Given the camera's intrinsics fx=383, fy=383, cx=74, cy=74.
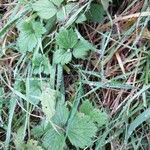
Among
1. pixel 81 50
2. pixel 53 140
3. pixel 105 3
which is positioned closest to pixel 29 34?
pixel 81 50

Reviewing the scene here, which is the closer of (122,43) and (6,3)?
(122,43)

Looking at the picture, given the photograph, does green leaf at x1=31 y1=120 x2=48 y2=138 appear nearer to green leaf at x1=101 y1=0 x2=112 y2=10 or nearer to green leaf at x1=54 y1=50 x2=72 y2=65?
green leaf at x1=54 y1=50 x2=72 y2=65

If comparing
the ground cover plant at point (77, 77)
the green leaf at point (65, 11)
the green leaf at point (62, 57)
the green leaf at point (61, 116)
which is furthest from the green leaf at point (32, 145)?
the green leaf at point (65, 11)

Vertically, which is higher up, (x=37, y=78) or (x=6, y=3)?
(x=6, y=3)

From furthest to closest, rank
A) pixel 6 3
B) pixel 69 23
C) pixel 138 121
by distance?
1. pixel 6 3
2. pixel 69 23
3. pixel 138 121

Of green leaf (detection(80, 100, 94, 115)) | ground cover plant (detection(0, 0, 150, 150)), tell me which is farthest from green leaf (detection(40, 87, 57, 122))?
green leaf (detection(80, 100, 94, 115))

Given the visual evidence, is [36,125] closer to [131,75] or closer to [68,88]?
[68,88]

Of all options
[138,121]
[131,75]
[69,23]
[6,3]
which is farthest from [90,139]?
[6,3]

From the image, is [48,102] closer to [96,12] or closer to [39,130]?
[39,130]
